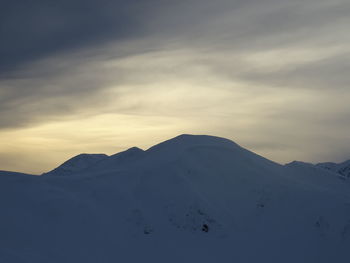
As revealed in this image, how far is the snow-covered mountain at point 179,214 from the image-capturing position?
4438 cm

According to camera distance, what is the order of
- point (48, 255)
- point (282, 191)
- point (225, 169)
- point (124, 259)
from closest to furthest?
1. point (48, 255)
2. point (124, 259)
3. point (282, 191)
4. point (225, 169)

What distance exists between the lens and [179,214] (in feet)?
165

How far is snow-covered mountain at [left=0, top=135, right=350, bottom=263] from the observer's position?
146ft

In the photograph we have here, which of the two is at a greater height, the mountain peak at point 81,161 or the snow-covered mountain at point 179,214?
the mountain peak at point 81,161

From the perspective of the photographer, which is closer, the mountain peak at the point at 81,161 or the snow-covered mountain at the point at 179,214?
the snow-covered mountain at the point at 179,214

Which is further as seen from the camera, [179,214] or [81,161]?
[81,161]

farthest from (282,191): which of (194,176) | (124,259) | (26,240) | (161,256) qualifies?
(26,240)

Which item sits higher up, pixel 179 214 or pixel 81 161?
pixel 81 161

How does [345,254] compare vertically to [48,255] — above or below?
below

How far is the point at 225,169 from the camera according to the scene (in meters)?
60.0

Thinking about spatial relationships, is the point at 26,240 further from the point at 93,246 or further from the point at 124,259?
the point at 124,259

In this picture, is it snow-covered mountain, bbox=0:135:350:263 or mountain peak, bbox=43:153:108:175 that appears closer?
snow-covered mountain, bbox=0:135:350:263

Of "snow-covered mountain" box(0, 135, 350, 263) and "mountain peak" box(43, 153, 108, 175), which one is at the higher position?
"mountain peak" box(43, 153, 108, 175)

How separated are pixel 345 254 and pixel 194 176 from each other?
839 inches
